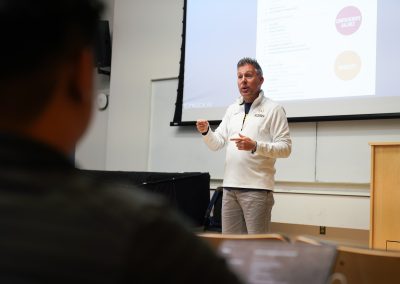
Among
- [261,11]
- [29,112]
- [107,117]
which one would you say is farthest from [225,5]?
[29,112]

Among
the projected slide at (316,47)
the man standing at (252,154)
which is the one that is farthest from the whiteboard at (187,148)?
the man standing at (252,154)

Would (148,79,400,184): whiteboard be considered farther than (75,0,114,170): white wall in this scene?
No

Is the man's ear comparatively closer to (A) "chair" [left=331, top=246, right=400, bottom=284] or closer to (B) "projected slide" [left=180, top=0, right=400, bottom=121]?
(A) "chair" [left=331, top=246, right=400, bottom=284]

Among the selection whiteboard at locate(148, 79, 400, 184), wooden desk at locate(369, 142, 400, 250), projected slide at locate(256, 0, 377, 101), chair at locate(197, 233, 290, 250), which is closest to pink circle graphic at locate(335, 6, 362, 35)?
projected slide at locate(256, 0, 377, 101)

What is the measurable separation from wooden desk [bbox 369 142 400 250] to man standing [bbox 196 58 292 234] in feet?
1.92

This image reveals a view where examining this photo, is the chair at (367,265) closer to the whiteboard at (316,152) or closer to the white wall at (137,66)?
the whiteboard at (316,152)

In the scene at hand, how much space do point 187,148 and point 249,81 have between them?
1.98m

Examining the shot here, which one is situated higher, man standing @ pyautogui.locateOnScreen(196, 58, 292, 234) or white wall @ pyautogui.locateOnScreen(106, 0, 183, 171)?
white wall @ pyautogui.locateOnScreen(106, 0, 183, 171)

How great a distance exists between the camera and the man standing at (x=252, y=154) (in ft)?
8.25

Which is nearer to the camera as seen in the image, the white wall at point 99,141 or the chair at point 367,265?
the chair at point 367,265

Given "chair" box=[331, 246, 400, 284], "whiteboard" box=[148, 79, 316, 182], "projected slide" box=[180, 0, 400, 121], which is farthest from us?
"whiteboard" box=[148, 79, 316, 182]

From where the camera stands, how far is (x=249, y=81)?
268 centimetres

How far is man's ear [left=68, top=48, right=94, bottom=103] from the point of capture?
19.6 inches

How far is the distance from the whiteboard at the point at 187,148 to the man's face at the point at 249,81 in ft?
4.22
